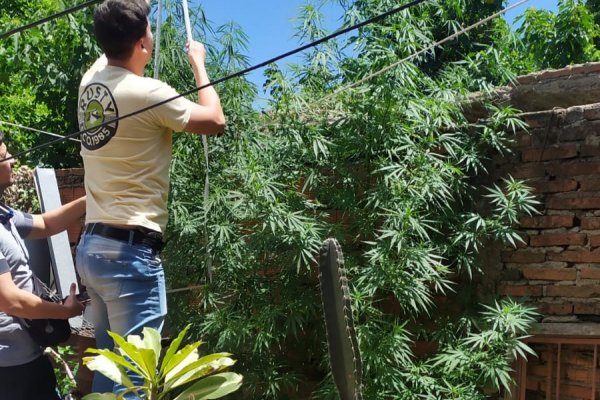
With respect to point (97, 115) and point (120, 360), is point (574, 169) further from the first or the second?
point (120, 360)

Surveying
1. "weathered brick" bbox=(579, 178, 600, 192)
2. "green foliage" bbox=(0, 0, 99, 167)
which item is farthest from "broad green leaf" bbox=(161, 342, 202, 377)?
"green foliage" bbox=(0, 0, 99, 167)

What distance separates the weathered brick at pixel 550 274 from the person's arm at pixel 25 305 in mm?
2322

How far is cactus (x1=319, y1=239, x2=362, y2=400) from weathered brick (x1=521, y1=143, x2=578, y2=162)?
7.22 ft

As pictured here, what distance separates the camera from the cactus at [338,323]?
1903 millimetres

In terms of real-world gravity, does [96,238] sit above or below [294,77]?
below

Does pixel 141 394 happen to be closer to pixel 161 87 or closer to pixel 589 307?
pixel 161 87

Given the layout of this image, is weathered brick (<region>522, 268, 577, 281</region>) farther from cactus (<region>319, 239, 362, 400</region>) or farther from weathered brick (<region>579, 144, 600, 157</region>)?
cactus (<region>319, 239, 362, 400</region>)

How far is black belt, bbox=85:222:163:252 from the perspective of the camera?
89.9 inches

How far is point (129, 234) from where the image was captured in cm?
229

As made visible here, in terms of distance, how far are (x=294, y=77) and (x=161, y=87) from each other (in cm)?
168

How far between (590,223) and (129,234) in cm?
241

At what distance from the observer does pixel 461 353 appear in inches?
134

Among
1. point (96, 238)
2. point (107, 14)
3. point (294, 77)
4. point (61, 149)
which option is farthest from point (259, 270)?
point (61, 149)

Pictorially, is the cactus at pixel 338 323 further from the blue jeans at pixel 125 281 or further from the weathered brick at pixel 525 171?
the weathered brick at pixel 525 171
